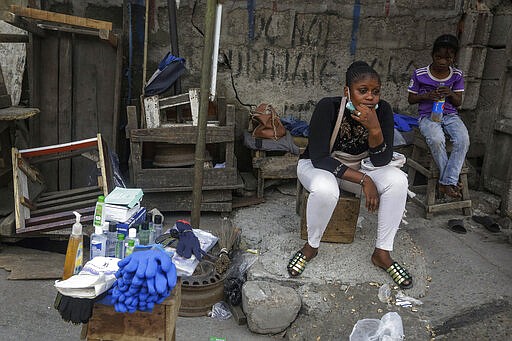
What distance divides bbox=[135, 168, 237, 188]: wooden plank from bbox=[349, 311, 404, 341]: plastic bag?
207cm

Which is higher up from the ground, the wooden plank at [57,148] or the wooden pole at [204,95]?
the wooden pole at [204,95]

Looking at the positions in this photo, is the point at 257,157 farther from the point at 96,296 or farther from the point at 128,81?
the point at 96,296

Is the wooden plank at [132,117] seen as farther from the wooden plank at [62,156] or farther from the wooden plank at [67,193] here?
the wooden plank at [67,193]

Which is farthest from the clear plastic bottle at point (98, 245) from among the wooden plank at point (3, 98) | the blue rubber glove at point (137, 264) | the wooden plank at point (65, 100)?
the wooden plank at point (65, 100)

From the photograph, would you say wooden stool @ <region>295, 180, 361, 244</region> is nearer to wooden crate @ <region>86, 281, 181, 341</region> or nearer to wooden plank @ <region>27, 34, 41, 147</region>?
wooden crate @ <region>86, 281, 181, 341</region>

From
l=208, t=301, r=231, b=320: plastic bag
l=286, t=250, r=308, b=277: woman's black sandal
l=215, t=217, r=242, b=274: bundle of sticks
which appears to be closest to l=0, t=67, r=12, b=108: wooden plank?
l=215, t=217, r=242, b=274: bundle of sticks

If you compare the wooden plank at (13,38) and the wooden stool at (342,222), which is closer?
the wooden stool at (342,222)

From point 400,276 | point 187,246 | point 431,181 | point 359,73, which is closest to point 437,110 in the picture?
point 431,181

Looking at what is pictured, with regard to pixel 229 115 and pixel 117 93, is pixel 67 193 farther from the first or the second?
pixel 229 115

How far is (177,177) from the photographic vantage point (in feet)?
15.7

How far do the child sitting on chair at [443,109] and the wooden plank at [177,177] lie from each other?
1.95m

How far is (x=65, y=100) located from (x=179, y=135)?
1398mm

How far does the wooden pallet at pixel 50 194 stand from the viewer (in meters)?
4.23

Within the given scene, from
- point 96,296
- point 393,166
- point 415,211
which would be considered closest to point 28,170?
point 96,296
